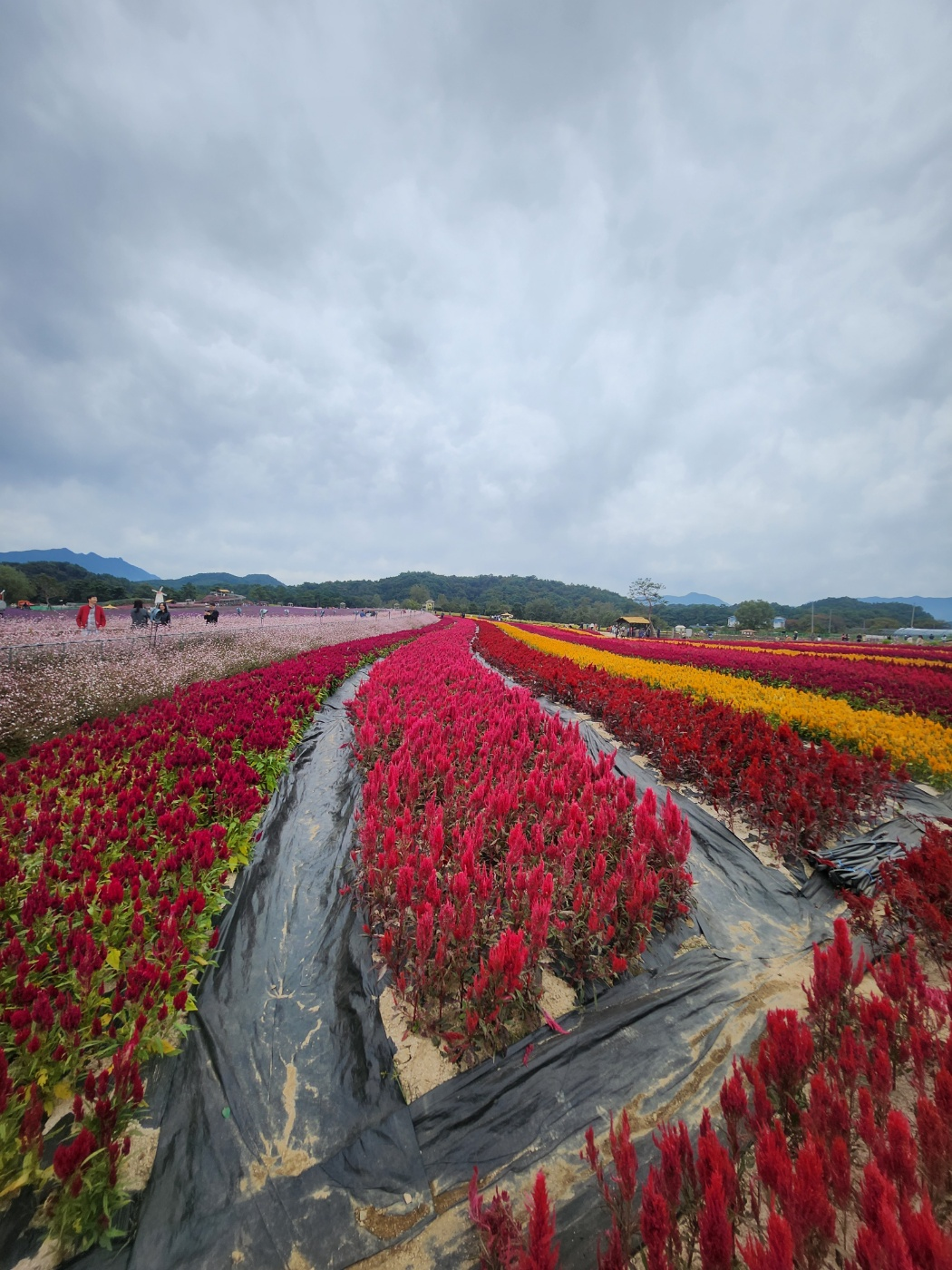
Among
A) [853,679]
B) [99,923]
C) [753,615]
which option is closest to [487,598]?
[753,615]

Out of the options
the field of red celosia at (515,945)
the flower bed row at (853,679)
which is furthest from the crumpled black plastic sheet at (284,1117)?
the flower bed row at (853,679)

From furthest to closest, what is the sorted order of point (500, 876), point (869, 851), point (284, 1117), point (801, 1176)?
point (869, 851)
point (500, 876)
point (284, 1117)
point (801, 1176)

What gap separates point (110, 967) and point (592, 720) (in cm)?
726

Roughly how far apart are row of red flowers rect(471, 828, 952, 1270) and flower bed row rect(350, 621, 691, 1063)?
764mm

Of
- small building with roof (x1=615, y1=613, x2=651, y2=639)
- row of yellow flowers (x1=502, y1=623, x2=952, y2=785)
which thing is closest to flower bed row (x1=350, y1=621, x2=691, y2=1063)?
row of yellow flowers (x1=502, y1=623, x2=952, y2=785)

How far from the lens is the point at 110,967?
2.34 meters

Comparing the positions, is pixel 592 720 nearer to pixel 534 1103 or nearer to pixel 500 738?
pixel 500 738

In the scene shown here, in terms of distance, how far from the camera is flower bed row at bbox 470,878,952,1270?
3.39 feet

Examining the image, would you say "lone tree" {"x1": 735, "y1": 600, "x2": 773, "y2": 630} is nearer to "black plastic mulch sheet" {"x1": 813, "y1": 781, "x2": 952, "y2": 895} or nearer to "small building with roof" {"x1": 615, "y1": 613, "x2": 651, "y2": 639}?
"small building with roof" {"x1": 615, "y1": 613, "x2": 651, "y2": 639}

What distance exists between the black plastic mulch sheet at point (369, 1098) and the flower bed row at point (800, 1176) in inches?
9.2

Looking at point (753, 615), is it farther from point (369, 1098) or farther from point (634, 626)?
point (369, 1098)

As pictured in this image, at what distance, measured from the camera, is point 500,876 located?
3.03 meters

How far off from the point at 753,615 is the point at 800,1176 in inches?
3595

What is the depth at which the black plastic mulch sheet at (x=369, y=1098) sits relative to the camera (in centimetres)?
157
